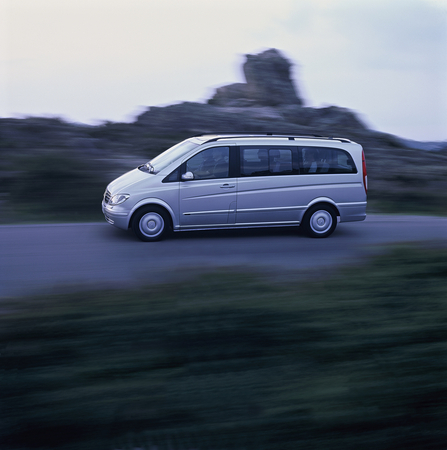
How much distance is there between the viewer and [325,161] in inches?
404

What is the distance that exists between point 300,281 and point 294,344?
6.44ft

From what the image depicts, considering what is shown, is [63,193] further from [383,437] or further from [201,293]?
[383,437]

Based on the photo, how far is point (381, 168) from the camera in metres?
19.2

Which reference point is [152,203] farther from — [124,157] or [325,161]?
[124,157]

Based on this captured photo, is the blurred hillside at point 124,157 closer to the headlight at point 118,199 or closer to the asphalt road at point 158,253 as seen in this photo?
the asphalt road at point 158,253

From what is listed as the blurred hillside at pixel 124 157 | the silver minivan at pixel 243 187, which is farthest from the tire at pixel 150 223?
the blurred hillside at pixel 124 157

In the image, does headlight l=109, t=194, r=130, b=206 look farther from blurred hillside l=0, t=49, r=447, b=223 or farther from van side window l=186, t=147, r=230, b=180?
blurred hillside l=0, t=49, r=447, b=223

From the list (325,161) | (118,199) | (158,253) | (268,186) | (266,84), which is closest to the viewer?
(158,253)

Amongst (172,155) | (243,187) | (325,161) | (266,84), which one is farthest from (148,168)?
(266,84)

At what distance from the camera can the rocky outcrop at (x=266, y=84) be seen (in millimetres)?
39688

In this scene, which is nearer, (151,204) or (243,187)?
(151,204)

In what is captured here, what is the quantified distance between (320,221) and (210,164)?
88.7 inches

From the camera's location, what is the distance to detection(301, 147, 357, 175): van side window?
1016 centimetres

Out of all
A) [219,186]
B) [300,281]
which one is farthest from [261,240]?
[300,281]
